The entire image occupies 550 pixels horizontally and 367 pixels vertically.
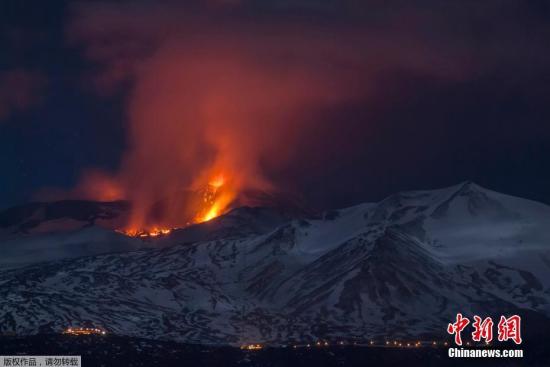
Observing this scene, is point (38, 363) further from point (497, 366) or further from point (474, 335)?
point (497, 366)

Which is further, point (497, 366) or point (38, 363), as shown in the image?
point (497, 366)

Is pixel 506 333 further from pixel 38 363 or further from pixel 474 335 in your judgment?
pixel 38 363

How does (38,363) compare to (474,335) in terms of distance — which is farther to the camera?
(474,335)

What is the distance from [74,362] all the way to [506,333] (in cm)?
5797

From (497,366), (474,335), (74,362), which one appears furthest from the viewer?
(497,366)

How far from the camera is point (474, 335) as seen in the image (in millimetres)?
161375

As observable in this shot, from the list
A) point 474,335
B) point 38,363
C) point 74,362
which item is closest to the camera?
point 38,363

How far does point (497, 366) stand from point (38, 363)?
306 feet

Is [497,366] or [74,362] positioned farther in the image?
[497,366]

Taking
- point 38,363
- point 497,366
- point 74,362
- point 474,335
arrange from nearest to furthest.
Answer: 1. point 38,363
2. point 74,362
3. point 474,335
4. point 497,366

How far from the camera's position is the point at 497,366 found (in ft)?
655

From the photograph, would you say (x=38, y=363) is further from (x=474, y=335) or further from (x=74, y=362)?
(x=474, y=335)

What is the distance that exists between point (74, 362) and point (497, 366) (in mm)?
81249

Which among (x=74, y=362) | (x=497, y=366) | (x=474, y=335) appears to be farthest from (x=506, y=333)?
(x=74, y=362)
